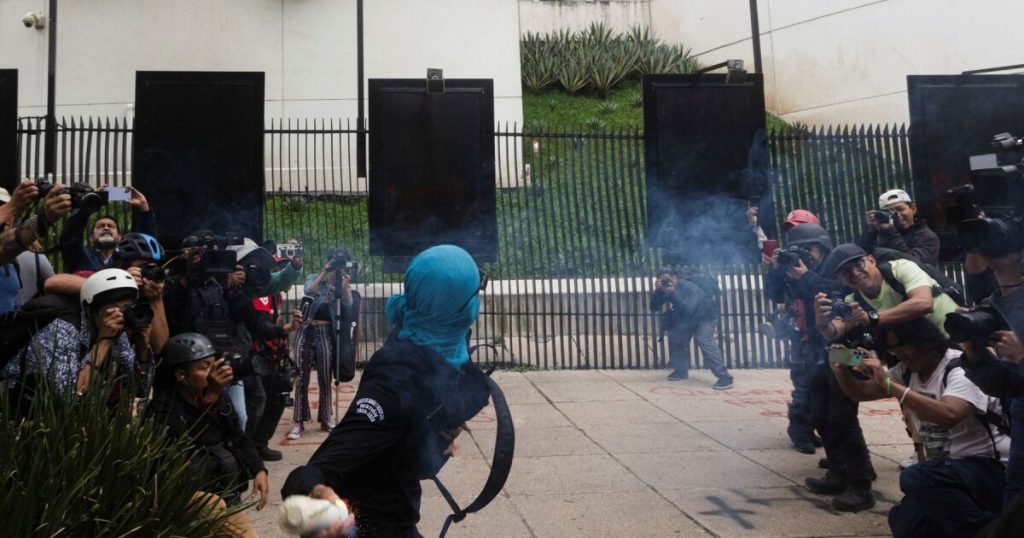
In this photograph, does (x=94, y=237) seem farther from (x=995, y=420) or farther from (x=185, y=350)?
(x=995, y=420)

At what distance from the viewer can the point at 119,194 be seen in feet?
15.8

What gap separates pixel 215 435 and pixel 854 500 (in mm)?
3393

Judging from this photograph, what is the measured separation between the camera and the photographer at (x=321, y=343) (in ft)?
21.1

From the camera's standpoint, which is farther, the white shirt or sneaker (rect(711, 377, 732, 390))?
sneaker (rect(711, 377, 732, 390))

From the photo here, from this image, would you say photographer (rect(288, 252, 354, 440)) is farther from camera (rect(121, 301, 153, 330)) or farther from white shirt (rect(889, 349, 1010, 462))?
white shirt (rect(889, 349, 1010, 462))

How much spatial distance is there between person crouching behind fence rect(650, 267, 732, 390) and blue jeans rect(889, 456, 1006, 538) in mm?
4897

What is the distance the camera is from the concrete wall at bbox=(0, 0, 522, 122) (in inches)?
543

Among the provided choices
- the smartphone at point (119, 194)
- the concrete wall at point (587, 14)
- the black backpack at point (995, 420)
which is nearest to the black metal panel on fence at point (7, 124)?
the smartphone at point (119, 194)

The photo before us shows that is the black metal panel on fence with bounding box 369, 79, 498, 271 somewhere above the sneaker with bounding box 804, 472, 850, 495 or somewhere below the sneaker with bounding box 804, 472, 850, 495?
above

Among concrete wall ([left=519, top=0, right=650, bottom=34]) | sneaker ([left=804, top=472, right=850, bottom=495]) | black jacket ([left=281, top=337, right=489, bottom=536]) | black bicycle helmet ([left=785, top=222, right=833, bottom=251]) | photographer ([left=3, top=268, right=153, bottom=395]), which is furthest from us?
concrete wall ([left=519, top=0, right=650, bottom=34])

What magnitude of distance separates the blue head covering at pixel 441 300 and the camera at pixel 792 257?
303 cm

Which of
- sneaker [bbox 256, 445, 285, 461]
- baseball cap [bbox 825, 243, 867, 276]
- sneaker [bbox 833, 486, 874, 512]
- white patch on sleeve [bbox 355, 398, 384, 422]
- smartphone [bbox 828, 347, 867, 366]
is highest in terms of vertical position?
baseball cap [bbox 825, 243, 867, 276]

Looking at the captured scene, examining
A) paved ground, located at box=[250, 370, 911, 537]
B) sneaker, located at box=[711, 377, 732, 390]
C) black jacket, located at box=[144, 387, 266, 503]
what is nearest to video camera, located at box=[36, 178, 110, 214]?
black jacket, located at box=[144, 387, 266, 503]

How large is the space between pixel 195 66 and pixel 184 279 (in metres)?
10.9
